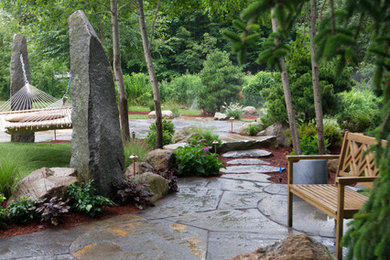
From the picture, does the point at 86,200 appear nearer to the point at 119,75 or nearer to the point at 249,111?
the point at 119,75

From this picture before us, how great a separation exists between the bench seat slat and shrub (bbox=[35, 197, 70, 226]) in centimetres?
244

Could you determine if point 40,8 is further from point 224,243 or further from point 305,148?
point 224,243

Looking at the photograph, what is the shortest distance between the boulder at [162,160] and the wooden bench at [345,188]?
2.58m

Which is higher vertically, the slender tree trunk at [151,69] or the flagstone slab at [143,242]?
the slender tree trunk at [151,69]

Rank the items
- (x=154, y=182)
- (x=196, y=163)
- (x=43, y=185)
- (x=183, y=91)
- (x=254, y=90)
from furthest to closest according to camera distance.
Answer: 1. (x=183, y=91)
2. (x=254, y=90)
3. (x=196, y=163)
4. (x=154, y=182)
5. (x=43, y=185)

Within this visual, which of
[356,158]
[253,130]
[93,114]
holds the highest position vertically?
[93,114]

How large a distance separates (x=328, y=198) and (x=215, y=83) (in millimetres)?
14914

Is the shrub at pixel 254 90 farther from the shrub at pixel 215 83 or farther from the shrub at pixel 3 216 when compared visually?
the shrub at pixel 3 216

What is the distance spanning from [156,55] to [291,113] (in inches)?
966

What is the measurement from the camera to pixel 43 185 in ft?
13.7

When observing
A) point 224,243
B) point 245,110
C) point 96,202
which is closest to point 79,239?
point 96,202

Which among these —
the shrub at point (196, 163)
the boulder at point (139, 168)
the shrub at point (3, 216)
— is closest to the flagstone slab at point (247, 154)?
the shrub at point (196, 163)

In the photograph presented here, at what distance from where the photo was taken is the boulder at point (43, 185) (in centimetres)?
413

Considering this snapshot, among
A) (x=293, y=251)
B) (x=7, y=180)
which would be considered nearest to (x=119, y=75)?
(x=7, y=180)
